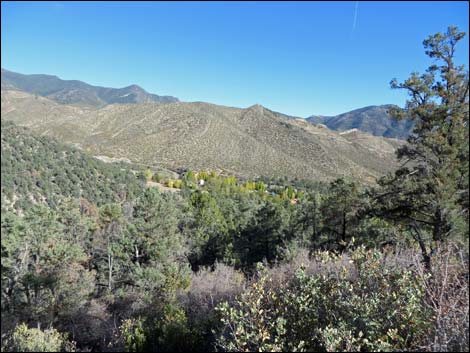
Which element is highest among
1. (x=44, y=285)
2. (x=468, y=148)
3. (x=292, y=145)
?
(x=292, y=145)

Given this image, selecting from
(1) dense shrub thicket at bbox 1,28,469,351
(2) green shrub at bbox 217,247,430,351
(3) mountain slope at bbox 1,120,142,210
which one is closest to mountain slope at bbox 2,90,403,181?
(3) mountain slope at bbox 1,120,142,210

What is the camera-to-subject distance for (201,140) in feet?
232

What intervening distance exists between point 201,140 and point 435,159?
2508 inches

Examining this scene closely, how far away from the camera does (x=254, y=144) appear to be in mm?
72875

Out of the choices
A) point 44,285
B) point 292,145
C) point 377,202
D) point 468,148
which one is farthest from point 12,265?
point 292,145

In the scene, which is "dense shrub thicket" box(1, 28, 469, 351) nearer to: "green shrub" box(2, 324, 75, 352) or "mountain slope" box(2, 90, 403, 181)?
"green shrub" box(2, 324, 75, 352)

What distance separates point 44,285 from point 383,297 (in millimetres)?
12738

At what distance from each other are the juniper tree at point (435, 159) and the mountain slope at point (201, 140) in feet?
178

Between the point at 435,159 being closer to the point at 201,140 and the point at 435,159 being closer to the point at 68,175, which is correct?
the point at 68,175

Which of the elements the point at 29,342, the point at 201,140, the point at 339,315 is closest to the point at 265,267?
the point at 339,315

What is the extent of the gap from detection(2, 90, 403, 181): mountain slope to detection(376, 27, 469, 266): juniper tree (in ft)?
178

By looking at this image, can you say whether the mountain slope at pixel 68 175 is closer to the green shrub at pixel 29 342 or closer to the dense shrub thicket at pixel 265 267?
Answer: the dense shrub thicket at pixel 265 267

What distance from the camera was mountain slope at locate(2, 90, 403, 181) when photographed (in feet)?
214

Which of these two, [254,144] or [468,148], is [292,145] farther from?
[468,148]
